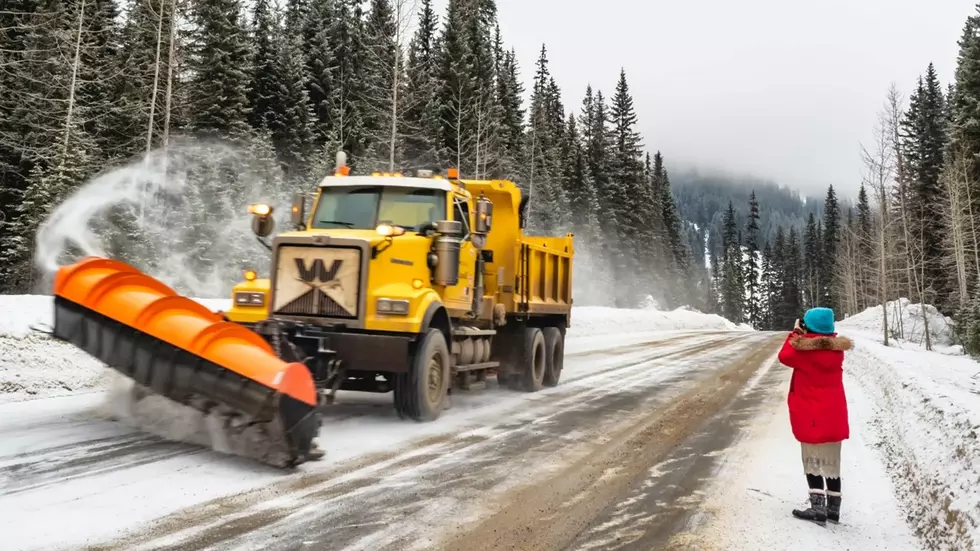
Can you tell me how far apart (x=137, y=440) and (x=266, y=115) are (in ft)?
117

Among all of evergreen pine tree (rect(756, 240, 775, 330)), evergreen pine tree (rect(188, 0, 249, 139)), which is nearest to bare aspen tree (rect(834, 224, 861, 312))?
evergreen pine tree (rect(756, 240, 775, 330))

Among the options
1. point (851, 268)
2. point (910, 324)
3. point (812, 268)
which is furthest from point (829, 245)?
point (910, 324)

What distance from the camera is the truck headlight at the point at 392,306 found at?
7.19 metres

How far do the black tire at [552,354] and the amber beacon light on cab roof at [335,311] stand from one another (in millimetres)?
985

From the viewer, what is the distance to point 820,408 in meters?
4.67

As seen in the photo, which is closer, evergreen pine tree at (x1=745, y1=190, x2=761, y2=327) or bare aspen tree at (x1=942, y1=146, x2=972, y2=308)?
bare aspen tree at (x1=942, y1=146, x2=972, y2=308)

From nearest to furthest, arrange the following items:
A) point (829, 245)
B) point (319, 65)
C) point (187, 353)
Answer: point (187, 353), point (319, 65), point (829, 245)

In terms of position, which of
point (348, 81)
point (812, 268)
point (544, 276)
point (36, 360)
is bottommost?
point (36, 360)

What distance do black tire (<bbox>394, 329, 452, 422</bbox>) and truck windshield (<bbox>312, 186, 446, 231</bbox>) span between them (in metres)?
1.47

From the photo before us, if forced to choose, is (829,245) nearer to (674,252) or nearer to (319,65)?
(674,252)

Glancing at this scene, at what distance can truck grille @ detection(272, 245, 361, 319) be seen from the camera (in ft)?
23.7

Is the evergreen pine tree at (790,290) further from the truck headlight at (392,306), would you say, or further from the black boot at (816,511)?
the black boot at (816,511)

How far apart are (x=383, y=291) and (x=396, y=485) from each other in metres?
2.58

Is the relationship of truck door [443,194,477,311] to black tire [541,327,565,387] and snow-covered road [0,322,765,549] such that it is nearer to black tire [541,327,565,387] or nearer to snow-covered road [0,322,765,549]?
snow-covered road [0,322,765,549]
